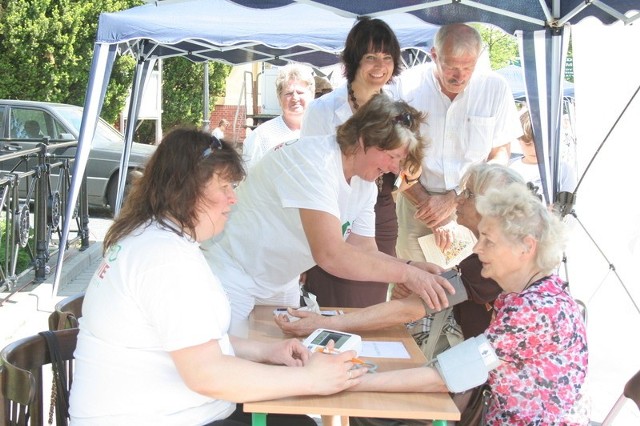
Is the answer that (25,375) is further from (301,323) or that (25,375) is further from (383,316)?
(383,316)

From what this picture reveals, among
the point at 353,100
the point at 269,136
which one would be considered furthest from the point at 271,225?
the point at 269,136

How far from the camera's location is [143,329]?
179 cm

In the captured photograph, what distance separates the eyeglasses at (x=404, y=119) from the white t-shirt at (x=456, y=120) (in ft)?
4.60

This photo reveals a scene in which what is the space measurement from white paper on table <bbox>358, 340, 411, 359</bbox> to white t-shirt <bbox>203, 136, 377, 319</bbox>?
1.43 feet

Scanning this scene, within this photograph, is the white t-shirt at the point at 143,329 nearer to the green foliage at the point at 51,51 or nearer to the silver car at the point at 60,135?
the silver car at the point at 60,135

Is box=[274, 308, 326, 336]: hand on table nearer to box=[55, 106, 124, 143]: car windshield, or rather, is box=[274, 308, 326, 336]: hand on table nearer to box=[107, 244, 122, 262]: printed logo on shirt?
box=[107, 244, 122, 262]: printed logo on shirt

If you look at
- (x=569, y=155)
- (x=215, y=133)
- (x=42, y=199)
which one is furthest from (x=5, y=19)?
(x=215, y=133)

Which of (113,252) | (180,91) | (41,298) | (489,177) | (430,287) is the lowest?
(41,298)

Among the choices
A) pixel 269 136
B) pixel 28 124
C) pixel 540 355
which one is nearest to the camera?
pixel 540 355

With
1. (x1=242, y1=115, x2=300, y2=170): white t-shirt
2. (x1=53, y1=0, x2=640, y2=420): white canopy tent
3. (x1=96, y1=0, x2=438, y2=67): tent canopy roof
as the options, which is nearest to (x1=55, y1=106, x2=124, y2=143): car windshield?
(x1=53, y1=0, x2=640, y2=420): white canopy tent

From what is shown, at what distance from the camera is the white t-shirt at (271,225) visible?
8.61 feet

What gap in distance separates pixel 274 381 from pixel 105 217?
9330 millimetres

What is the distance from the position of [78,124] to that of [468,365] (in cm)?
903

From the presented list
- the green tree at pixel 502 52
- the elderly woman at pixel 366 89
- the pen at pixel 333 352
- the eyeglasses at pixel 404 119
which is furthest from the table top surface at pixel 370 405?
the green tree at pixel 502 52
